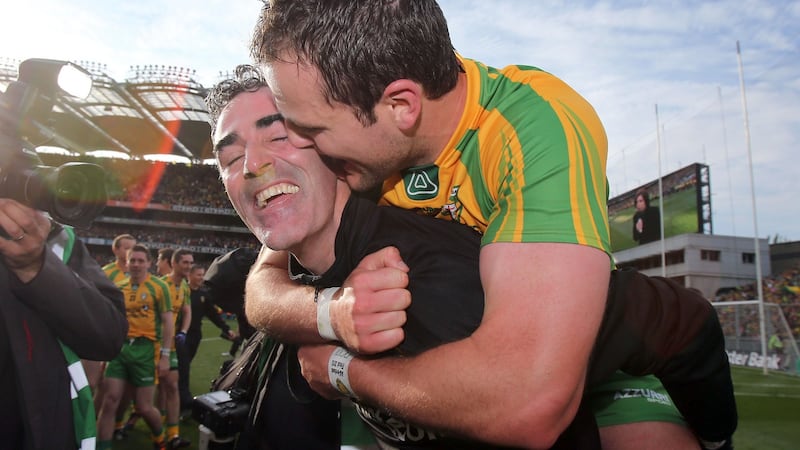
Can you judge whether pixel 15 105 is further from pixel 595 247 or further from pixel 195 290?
pixel 195 290

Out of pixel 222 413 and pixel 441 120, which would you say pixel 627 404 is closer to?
pixel 441 120

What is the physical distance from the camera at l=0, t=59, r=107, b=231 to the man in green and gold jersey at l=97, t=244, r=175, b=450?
15.6 ft

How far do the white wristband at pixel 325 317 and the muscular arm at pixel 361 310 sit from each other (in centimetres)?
3

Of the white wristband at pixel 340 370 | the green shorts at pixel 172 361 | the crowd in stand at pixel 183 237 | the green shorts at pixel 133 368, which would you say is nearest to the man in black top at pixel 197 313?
the green shorts at pixel 172 361

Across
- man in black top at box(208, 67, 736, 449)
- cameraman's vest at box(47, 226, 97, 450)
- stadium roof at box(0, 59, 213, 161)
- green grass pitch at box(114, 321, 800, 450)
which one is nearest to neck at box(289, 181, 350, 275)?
man in black top at box(208, 67, 736, 449)

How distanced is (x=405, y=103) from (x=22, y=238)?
4.49ft

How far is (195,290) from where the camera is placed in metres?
9.98

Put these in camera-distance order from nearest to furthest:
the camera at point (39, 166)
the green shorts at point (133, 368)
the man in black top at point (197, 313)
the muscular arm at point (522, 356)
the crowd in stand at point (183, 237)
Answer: the muscular arm at point (522, 356), the camera at point (39, 166), the green shorts at point (133, 368), the man in black top at point (197, 313), the crowd in stand at point (183, 237)

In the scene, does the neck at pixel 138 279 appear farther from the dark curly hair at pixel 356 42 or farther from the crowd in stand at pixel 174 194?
the crowd in stand at pixel 174 194

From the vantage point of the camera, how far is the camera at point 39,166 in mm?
1812

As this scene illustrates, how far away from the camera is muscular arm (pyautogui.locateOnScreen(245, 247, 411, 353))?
1.56m

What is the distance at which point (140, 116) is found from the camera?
119ft

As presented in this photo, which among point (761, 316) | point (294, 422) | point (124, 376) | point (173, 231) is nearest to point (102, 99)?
point (173, 231)

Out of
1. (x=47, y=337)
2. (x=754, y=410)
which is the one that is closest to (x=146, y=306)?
(x=47, y=337)
